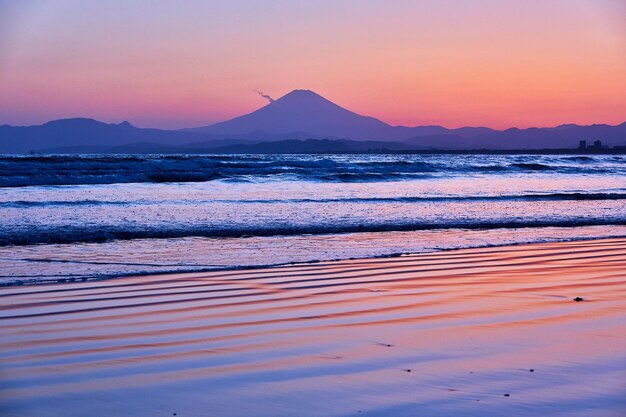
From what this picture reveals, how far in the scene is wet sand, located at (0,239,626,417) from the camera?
143 inches

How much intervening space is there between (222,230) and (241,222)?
1201mm

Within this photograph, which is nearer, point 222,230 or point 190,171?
point 222,230

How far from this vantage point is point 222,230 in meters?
12.2

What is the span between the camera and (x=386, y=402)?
3627 mm

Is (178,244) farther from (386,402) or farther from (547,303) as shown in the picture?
(386,402)

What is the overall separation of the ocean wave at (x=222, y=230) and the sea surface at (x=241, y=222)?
2 centimetres

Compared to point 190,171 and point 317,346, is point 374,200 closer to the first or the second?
point 190,171

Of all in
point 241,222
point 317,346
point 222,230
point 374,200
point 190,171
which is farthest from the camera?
point 190,171

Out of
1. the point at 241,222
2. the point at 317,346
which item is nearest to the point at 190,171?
the point at 241,222

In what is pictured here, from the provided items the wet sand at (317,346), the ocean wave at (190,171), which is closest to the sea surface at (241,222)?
the ocean wave at (190,171)

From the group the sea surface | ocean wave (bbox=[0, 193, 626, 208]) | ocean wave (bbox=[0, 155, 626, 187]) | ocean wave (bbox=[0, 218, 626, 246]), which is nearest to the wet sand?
the sea surface

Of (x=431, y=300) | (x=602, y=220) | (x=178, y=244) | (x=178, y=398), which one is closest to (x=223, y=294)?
(x=431, y=300)

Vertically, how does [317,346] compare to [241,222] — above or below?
above

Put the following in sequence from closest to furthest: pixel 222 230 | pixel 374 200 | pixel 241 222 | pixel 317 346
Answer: pixel 317 346 < pixel 222 230 < pixel 241 222 < pixel 374 200
